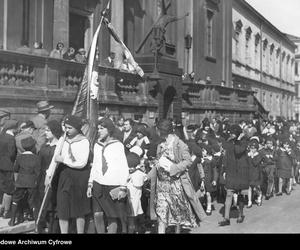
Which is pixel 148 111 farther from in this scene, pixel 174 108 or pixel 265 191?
pixel 265 191

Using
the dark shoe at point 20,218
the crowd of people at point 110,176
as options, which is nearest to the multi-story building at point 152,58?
the crowd of people at point 110,176

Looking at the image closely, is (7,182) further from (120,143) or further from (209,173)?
(209,173)

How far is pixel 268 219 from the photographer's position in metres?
8.83

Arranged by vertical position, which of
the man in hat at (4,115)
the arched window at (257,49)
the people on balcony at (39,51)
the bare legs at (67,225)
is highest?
the arched window at (257,49)

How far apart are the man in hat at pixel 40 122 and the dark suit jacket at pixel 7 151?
0.41 m

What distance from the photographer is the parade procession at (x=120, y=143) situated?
650 centimetres

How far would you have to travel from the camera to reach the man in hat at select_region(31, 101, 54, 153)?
8523 millimetres

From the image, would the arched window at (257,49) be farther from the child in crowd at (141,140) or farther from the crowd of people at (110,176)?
the child in crowd at (141,140)

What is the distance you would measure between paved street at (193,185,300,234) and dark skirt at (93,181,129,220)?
6.19ft

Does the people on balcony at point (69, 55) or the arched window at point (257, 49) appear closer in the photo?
the people on balcony at point (69, 55)

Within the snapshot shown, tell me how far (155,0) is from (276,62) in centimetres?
645

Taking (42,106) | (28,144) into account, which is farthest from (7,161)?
(42,106)

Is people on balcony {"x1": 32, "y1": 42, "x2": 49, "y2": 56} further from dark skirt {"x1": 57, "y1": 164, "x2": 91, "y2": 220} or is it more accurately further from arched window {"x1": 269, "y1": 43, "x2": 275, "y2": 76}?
arched window {"x1": 269, "y1": 43, "x2": 275, "y2": 76}

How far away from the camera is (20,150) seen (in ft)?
26.9
